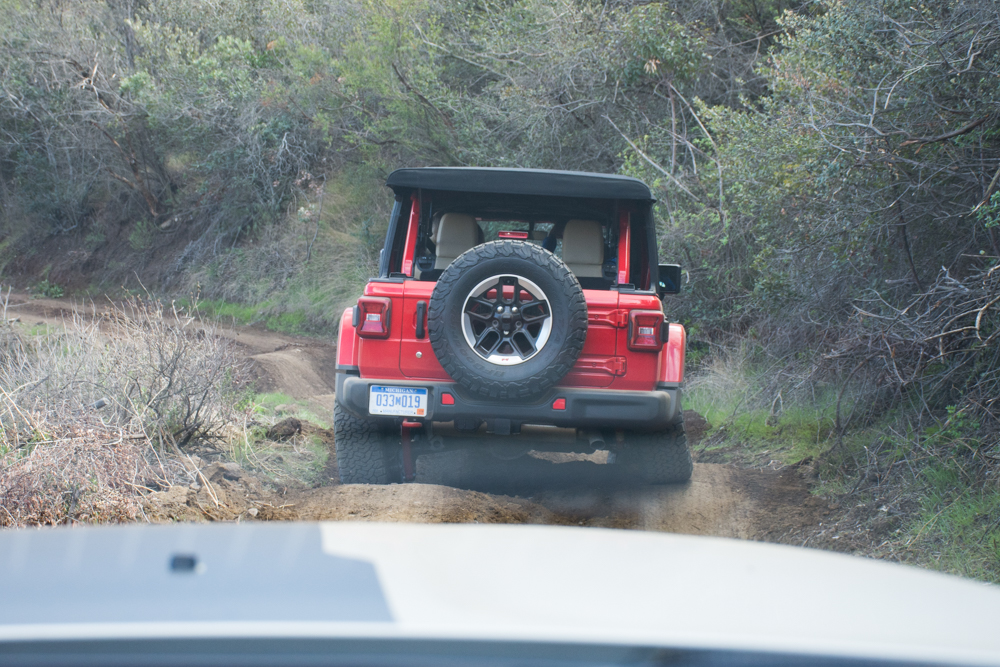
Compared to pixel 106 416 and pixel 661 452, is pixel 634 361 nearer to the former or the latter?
pixel 661 452

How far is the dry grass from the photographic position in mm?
3828

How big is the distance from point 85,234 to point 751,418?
76.4 ft

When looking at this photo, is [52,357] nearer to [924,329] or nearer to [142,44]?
[924,329]

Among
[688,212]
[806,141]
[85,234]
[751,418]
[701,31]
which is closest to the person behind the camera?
[806,141]

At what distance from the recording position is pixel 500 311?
14.6 ft

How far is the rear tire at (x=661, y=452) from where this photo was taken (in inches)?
199

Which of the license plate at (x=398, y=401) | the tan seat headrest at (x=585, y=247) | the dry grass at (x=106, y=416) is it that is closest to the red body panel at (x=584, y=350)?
the license plate at (x=398, y=401)

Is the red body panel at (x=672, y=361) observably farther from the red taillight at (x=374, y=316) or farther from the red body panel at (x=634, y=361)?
the red taillight at (x=374, y=316)

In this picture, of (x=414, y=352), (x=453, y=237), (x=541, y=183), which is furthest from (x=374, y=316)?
(x=541, y=183)

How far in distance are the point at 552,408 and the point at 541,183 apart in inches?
60.1

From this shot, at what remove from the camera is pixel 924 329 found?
16.1 ft

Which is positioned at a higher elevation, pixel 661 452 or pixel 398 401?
Answer: pixel 398 401

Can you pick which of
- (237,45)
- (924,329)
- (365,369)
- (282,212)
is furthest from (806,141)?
(237,45)

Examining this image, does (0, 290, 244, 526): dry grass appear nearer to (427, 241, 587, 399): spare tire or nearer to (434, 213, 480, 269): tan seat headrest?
(427, 241, 587, 399): spare tire
